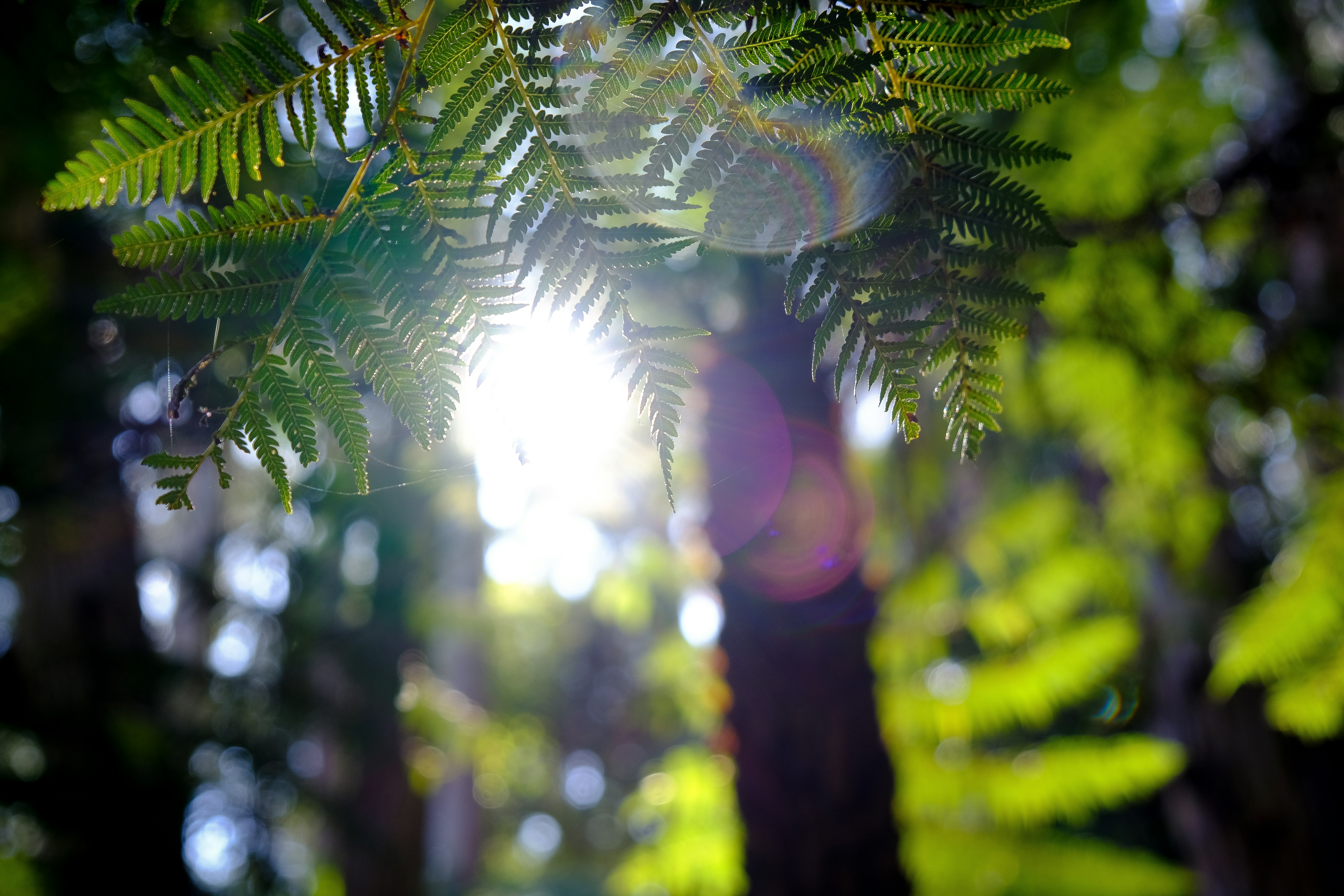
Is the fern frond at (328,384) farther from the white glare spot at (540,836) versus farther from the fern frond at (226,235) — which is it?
the white glare spot at (540,836)

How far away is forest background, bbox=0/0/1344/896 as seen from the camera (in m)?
2.23

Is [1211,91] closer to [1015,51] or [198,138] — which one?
[1015,51]

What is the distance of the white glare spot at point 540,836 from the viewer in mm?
17531

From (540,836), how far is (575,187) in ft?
65.7

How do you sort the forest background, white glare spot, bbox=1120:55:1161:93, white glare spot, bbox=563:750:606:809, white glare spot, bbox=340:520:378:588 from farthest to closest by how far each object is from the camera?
white glare spot, bbox=563:750:606:809, white glare spot, bbox=340:520:378:588, white glare spot, bbox=1120:55:1161:93, the forest background

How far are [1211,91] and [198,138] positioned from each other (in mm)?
4334

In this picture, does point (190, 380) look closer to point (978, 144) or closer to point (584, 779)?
point (978, 144)

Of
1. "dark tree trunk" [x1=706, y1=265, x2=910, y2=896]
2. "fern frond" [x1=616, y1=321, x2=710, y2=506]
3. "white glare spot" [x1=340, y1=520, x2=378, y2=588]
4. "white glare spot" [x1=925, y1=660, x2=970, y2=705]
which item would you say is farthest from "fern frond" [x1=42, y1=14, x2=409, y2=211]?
"white glare spot" [x1=340, y1=520, x2=378, y2=588]

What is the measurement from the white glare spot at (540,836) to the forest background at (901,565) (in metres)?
12.5

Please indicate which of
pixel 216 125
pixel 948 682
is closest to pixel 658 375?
pixel 216 125

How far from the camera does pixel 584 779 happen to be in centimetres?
1689

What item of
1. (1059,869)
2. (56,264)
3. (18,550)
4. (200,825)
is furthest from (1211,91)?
(200,825)

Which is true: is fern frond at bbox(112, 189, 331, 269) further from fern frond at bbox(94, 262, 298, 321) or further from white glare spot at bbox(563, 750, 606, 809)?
white glare spot at bbox(563, 750, 606, 809)

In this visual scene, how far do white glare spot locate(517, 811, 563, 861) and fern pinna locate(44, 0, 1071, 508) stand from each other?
19.1 meters
